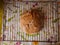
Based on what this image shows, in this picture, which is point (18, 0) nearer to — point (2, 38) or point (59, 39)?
point (2, 38)

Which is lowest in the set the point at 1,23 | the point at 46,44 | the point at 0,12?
the point at 46,44

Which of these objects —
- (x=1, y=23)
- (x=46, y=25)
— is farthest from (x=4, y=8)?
(x=46, y=25)

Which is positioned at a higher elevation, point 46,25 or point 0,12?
point 0,12
